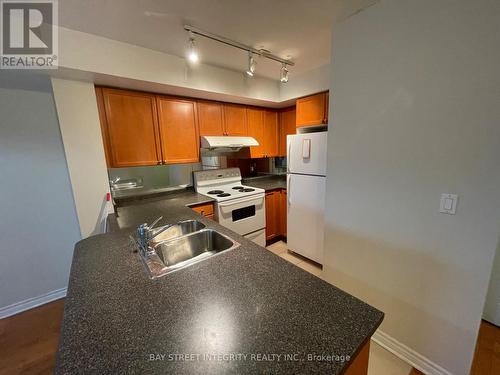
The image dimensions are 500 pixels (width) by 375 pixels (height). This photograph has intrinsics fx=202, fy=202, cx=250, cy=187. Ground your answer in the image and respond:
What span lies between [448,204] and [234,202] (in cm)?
189

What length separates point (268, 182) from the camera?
345 cm

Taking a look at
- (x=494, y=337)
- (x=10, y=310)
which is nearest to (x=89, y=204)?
(x=10, y=310)

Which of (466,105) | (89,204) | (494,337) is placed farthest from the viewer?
(89,204)

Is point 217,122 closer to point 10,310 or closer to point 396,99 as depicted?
point 396,99

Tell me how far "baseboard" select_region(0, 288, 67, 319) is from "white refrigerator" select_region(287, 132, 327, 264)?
9.36 ft

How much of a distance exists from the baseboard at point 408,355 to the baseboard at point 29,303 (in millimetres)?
3222

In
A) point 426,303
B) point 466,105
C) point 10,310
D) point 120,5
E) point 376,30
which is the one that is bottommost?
point 10,310

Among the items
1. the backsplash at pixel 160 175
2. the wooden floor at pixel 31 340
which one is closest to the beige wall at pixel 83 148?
the backsplash at pixel 160 175

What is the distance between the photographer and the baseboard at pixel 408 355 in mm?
1324

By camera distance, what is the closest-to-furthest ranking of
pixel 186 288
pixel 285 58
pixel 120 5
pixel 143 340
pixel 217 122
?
pixel 143 340 → pixel 186 288 → pixel 120 5 → pixel 285 58 → pixel 217 122

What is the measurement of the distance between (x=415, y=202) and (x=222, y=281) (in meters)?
1.30

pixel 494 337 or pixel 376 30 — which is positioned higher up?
pixel 376 30

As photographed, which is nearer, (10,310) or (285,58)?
(10,310)

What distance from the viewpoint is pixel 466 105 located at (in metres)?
1.08
